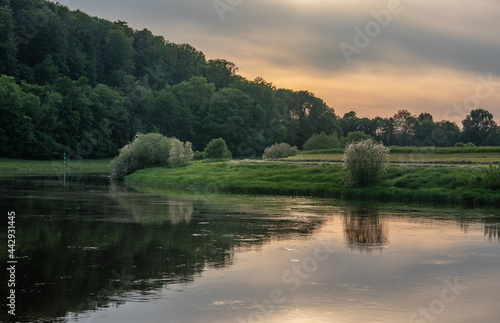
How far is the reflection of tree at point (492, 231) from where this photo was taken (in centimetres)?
2627

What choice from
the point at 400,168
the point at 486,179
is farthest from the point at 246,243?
the point at 400,168

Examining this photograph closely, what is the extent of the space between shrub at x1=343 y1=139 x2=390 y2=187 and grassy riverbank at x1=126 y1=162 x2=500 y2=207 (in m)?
1.01

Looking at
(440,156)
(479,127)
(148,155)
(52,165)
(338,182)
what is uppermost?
(479,127)

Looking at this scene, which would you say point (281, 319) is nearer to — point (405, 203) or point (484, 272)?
point (484, 272)

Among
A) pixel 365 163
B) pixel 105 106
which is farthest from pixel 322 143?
pixel 365 163

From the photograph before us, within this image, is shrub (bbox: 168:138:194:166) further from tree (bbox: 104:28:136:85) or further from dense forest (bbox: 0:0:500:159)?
tree (bbox: 104:28:136:85)

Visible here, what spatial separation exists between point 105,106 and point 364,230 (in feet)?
395

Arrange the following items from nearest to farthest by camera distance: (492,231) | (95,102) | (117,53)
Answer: (492,231) → (95,102) → (117,53)

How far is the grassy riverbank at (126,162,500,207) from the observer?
138 ft

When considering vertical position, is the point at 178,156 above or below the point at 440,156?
below

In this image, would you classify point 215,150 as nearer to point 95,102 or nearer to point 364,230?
point 95,102

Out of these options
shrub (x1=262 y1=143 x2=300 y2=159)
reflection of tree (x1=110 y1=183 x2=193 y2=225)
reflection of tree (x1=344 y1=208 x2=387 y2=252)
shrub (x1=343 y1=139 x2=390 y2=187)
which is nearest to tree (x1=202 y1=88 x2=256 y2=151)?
shrub (x1=262 y1=143 x2=300 y2=159)

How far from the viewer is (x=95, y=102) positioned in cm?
13825

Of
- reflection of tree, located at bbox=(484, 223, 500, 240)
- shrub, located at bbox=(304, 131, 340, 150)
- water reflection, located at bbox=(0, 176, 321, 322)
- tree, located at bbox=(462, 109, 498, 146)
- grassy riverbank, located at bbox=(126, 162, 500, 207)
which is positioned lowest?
water reflection, located at bbox=(0, 176, 321, 322)
